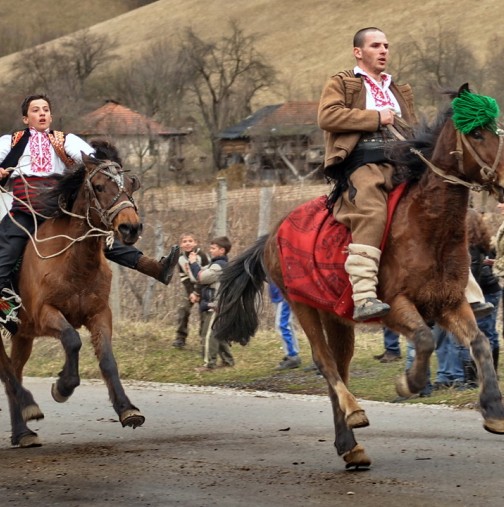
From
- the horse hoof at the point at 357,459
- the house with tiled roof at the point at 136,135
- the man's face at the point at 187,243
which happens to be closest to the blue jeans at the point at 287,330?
the man's face at the point at 187,243

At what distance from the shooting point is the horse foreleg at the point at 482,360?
7262 mm

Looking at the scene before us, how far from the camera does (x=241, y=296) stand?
987 cm

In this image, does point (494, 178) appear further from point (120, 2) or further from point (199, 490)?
point (120, 2)

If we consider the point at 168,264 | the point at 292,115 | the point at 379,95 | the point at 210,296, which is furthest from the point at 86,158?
the point at 292,115

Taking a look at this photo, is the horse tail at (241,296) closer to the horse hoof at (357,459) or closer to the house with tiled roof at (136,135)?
the horse hoof at (357,459)

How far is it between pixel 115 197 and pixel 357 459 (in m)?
2.81

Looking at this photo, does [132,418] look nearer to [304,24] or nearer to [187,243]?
[187,243]

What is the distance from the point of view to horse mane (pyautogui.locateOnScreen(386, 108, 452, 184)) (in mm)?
7988

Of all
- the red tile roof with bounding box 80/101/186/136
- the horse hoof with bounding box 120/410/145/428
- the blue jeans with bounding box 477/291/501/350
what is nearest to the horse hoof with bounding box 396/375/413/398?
the horse hoof with bounding box 120/410/145/428

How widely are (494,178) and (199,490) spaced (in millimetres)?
2708

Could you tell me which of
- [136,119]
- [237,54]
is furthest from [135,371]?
[237,54]

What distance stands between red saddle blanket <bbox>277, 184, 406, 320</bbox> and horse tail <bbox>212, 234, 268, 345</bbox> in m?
0.67

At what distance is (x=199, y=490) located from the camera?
7445mm

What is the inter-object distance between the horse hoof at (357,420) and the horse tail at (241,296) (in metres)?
2.06
